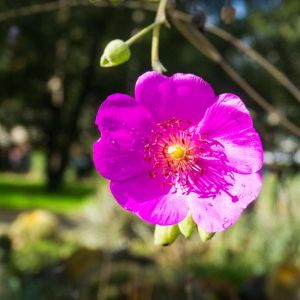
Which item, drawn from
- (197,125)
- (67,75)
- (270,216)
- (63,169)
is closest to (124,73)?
(67,75)

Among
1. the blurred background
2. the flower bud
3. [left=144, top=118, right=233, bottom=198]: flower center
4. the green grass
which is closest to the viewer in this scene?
[left=144, top=118, right=233, bottom=198]: flower center

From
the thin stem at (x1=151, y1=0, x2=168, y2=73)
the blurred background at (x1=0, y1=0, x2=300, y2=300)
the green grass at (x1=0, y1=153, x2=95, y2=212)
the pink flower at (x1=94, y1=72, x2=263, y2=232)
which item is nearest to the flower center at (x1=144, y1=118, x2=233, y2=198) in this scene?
the pink flower at (x1=94, y1=72, x2=263, y2=232)

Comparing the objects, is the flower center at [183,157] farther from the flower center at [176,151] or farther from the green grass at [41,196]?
the green grass at [41,196]

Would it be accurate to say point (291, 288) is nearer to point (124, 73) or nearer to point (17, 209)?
point (17, 209)

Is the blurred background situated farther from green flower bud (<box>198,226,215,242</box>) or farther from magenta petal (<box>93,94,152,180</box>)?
green flower bud (<box>198,226,215,242</box>)

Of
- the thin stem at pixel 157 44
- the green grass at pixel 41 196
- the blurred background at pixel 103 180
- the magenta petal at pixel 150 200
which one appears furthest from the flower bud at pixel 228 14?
the green grass at pixel 41 196
